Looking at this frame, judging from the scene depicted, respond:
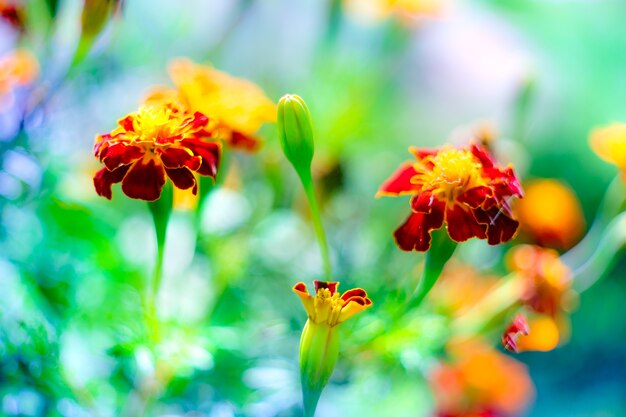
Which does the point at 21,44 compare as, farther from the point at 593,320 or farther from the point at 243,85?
the point at 593,320

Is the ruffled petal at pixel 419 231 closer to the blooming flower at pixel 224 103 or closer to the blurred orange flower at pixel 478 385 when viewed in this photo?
the blooming flower at pixel 224 103

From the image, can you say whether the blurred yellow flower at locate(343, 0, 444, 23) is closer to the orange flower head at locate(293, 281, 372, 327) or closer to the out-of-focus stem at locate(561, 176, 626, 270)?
the out-of-focus stem at locate(561, 176, 626, 270)

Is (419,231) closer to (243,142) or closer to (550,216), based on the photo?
(243,142)

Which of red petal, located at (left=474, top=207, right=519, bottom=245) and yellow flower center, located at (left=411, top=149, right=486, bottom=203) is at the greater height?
yellow flower center, located at (left=411, top=149, right=486, bottom=203)

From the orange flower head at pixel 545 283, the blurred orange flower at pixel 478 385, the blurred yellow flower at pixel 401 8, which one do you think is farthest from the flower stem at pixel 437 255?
the blurred yellow flower at pixel 401 8

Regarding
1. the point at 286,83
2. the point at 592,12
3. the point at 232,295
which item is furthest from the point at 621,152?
the point at 592,12

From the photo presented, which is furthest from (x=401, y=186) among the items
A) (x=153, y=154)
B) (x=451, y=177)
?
(x=153, y=154)

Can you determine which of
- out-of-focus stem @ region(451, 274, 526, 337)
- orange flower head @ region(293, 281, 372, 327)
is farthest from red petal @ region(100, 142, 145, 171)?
out-of-focus stem @ region(451, 274, 526, 337)
